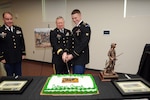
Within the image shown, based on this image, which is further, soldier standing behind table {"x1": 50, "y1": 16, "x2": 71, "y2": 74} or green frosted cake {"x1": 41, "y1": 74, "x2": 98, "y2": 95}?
soldier standing behind table {"x1": 50, "y1": 16, "x2": 71, "y2": 74}

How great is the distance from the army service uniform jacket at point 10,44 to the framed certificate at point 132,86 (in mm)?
1812

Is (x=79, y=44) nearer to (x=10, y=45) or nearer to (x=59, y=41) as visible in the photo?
(x=59, y=41)

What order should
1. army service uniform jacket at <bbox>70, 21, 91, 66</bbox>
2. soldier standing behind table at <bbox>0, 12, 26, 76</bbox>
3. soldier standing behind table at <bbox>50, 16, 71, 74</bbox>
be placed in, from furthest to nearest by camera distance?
soldier standing behind table at <bbox>0, 12, 26, 76</bbox>
soldier standing behind table at <bbox>50, 16, 71, 74</bbox>
army service uniform jacket at <bbox>70, 21, 91, 66</bbox>

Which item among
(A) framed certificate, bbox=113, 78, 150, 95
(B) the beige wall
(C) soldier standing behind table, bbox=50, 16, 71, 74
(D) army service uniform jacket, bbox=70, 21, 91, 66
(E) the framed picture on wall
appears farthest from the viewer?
(E) the framed picture on wall

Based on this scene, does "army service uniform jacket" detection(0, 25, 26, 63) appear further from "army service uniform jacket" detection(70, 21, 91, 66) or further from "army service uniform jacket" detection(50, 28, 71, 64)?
"army service uniform jacket" detection(70, 21, 91, 66)

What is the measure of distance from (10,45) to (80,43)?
1178 mm

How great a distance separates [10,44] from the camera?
8.29ft

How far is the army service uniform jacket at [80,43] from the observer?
2.10m

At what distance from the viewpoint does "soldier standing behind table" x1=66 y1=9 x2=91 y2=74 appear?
2104 mm

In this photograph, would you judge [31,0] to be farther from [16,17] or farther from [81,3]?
[81,3]

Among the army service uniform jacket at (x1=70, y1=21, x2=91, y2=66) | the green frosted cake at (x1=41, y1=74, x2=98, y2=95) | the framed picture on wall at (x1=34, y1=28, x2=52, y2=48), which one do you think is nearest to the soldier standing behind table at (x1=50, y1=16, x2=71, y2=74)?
the army service uniform jacket at (x1=70, y1=21, x2=91, y2=66)

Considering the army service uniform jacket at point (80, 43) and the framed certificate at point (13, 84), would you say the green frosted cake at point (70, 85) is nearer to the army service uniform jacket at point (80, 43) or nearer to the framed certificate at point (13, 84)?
the framed certificate at point (13, 84)

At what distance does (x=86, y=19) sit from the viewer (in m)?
4.09

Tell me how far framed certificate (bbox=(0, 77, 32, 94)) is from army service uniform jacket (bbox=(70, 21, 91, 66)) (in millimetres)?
868
